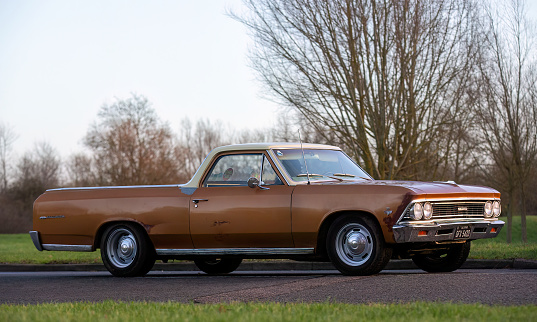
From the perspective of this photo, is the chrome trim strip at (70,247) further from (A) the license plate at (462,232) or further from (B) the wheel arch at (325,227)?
(A) the license plate at (462,232)

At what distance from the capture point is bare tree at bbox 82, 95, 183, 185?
57.1 meters

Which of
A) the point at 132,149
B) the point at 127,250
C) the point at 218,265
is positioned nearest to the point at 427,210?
the point at 218,265

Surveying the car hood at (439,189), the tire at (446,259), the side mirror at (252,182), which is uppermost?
the side mirror at (252,182)

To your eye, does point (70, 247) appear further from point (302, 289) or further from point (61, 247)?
point (302, 289)

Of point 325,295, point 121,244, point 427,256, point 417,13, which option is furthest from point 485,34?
point 325,295

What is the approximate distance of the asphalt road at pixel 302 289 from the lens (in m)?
7.46

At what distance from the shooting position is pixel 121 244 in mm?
11086

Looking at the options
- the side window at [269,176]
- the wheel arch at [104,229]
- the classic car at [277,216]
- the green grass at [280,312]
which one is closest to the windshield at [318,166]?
the classic car at [277,216]

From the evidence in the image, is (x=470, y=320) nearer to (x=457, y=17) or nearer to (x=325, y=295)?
(x=325, y=295)

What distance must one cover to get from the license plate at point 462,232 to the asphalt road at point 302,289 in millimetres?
537

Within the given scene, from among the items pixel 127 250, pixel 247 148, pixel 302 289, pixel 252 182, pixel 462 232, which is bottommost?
pixel 302 289

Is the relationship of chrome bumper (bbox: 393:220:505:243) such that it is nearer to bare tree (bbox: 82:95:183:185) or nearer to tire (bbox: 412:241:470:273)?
tire (bbox: 412:241:470:273)

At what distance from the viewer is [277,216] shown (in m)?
9.85

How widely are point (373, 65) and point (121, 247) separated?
40.8 ft
